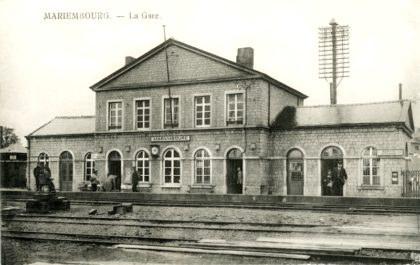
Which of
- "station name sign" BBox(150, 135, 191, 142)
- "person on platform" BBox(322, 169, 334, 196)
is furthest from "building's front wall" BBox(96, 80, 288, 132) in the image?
"person on platform" BBox(322, 169, 334, 196)

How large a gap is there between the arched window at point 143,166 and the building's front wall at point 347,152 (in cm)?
744

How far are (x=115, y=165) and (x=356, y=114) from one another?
14.7 meters

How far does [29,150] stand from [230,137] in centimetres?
1561

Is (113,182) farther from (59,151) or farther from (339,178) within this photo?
(339,178)

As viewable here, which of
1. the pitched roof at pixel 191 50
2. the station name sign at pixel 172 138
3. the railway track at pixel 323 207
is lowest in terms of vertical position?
the railway track at pixel 323 207

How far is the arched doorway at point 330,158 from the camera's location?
26062 mm

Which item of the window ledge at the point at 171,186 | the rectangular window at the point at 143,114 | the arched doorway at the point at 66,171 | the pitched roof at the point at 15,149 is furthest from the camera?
the pitched roof at the point at 15,149

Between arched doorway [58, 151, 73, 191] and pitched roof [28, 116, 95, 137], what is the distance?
5.31 feet

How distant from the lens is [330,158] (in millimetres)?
26219

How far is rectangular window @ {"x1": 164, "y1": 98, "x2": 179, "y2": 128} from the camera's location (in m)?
29.0

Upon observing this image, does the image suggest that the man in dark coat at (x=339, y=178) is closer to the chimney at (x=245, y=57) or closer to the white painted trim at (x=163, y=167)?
the chimney at (x=245, y=57)

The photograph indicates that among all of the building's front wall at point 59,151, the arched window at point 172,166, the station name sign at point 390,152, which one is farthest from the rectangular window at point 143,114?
the station name sign at point 390,152

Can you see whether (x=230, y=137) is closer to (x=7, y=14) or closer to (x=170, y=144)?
(x=170, y=144)

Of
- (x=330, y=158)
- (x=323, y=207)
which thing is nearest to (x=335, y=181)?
(x=330, y=158)
